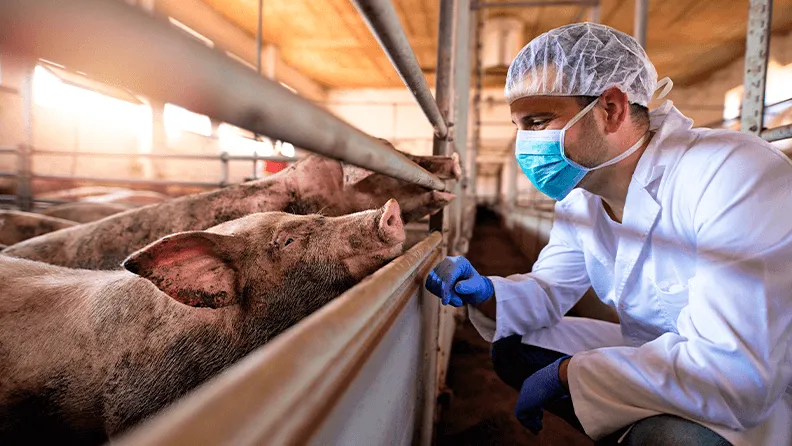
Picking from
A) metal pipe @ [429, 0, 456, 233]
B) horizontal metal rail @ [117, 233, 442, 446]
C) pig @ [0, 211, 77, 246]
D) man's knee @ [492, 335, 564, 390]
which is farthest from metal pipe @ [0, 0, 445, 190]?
pig @ [0, 211, 77, 246]

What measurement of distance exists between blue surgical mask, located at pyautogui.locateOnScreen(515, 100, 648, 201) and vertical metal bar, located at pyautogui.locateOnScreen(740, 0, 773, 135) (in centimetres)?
102

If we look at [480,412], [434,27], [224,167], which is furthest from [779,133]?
[434,27]

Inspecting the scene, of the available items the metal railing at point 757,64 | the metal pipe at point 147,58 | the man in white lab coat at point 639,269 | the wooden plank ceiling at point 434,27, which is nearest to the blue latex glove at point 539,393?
the man in white lab coat at point 639,269

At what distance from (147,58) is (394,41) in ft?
2.63

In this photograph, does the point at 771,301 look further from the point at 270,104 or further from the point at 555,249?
the point at 270,104

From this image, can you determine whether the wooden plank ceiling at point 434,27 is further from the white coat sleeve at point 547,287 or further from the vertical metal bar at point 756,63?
the white coat sleeve at point 547,287

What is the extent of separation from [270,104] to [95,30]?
0.17 m

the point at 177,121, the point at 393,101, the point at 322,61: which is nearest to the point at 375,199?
the point at 177,121

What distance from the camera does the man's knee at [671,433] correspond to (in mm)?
1271

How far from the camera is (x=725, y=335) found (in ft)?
4.08

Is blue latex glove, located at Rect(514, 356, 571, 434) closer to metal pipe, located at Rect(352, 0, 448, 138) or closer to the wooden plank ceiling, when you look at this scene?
metal pipe, located at Rect(352, 0, 448, 138)

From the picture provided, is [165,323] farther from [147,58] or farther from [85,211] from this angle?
[85,211]

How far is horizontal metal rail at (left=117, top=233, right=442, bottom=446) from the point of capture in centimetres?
37

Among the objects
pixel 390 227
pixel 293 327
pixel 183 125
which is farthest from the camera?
pixel 183 125
